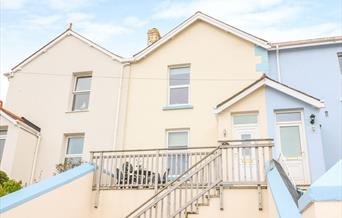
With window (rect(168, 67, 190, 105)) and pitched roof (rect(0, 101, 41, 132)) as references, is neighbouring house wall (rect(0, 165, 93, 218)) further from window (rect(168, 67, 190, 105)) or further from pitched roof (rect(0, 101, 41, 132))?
pitched roof (rect(0, 101, 41, 132))

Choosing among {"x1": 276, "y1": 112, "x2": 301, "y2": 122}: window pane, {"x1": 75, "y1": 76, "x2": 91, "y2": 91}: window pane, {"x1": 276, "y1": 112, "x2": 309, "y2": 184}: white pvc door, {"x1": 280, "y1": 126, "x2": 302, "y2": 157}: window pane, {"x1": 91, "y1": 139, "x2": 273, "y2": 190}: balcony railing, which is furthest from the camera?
{"x1": 75, "y1": 76, "x2": 91, "y2": 91}: window pane

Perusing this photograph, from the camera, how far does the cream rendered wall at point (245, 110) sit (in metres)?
11.2

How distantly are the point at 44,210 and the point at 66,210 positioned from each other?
3.23 ft

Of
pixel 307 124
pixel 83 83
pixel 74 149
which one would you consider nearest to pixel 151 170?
pixel 307 124

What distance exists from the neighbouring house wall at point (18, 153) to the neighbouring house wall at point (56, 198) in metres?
4.74

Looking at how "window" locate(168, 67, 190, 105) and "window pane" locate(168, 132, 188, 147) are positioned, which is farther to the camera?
"window" locate(168, 67, 190, 105)

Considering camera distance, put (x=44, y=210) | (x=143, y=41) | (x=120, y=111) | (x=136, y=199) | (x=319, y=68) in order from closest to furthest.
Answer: (x=44, y=210)
(x=136, y=199)
(x=319, y=68)
(x=120, y=111)
(x=143, y=41)

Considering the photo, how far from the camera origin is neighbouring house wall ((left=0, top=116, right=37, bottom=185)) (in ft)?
40.5

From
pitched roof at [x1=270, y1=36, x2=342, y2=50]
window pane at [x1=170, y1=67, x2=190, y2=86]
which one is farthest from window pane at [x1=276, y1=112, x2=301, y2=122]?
window pane at [x1=170, y1=67, x2=190, y2=86]

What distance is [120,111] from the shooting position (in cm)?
1335

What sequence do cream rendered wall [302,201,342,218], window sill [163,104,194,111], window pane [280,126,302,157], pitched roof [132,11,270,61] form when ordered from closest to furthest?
cream rendered wall [302,201,342,218] → window pane [280,126,302,157] → window sill [163,104,194,111] → pitched roof [132,11,270,61]

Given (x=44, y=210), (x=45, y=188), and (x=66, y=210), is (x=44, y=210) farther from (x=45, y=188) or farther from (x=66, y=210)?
(x=66, y=210)

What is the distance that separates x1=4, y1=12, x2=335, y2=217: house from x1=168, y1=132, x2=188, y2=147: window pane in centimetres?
4

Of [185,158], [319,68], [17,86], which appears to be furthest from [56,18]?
[319,68]
